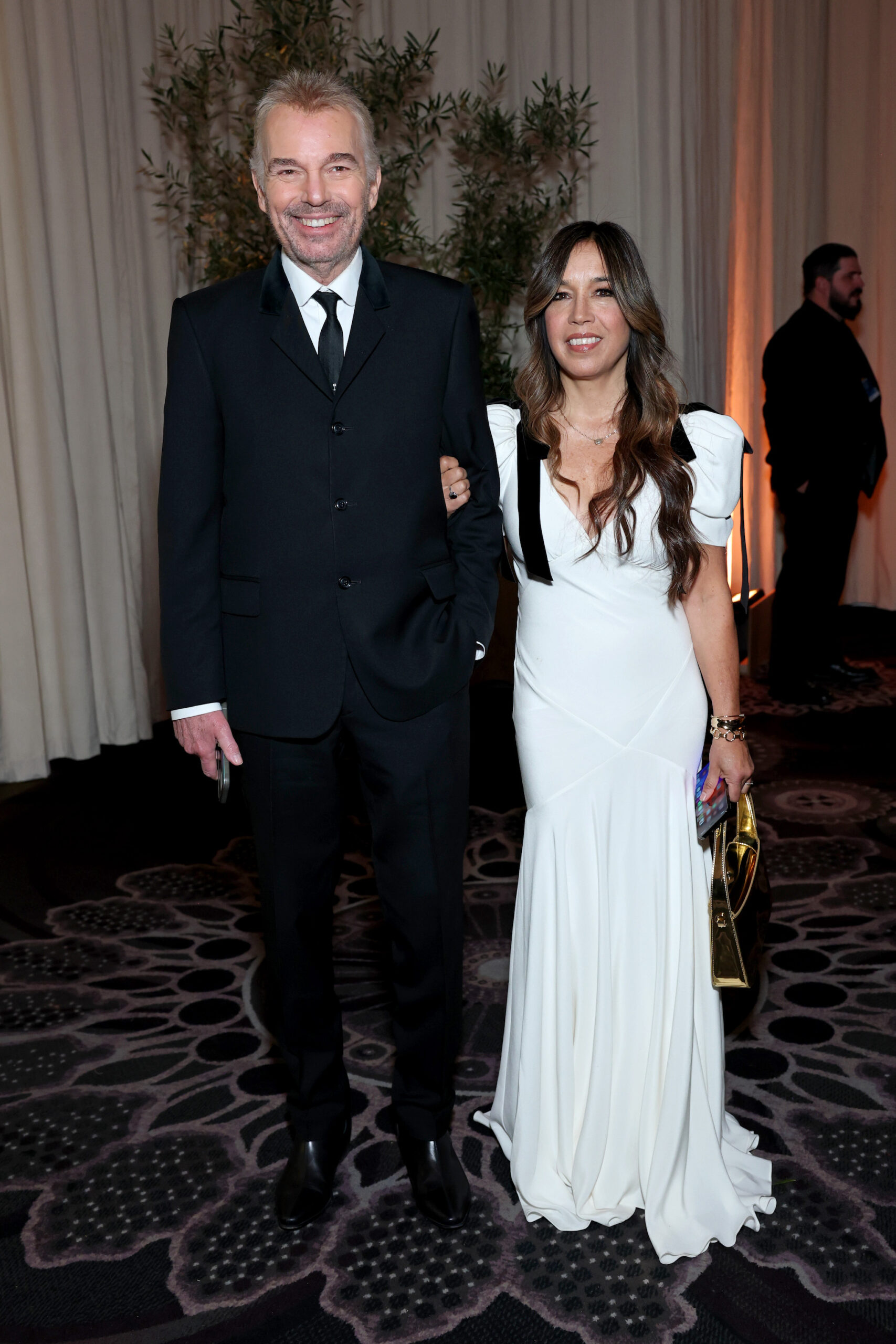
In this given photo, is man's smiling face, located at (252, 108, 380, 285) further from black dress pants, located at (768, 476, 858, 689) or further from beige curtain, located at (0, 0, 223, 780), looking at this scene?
black dress pants, located at (768, 476, 858, 689)

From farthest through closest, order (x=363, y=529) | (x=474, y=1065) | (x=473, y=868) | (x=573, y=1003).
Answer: (x=473, y=868) < (x=474, y=1065) < (x=573, y=1003) < (x=363, y=529)

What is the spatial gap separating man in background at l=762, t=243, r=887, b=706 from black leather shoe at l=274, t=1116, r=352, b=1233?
409 cm

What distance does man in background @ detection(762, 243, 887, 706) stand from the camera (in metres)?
5.89

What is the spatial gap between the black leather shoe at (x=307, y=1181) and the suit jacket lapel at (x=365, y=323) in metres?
1.39

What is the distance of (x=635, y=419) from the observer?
2.21 m

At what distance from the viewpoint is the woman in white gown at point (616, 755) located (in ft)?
7.09

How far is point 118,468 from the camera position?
5.52 meters

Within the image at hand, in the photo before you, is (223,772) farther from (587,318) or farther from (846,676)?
(846,676)

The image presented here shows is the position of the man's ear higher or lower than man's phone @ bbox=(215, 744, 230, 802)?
higher

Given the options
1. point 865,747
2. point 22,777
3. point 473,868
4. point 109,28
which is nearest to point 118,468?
point 22,777

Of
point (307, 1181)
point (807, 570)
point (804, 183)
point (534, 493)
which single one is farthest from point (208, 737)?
point (804, 183)

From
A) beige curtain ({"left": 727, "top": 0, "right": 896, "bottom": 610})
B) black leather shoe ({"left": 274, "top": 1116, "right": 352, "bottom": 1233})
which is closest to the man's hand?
black leather shoe ({"left": 274, "top": 1116, "right": 352, "bottom": 1233})

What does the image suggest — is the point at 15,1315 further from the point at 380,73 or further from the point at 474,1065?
the point at 380,73

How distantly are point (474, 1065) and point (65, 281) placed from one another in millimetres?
3849
